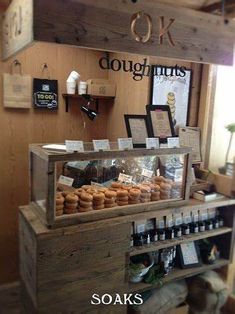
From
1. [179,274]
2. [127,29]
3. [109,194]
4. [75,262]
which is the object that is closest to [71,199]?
[109,194]

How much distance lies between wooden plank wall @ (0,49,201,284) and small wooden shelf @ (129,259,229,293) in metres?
1.24

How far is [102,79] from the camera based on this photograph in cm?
335

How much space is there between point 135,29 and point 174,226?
1.47 meters

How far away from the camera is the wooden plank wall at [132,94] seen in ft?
8.94

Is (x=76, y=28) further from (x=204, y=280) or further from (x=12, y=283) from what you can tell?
(x=12, y=283)

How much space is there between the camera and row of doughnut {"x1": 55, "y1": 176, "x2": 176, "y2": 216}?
6.33ft

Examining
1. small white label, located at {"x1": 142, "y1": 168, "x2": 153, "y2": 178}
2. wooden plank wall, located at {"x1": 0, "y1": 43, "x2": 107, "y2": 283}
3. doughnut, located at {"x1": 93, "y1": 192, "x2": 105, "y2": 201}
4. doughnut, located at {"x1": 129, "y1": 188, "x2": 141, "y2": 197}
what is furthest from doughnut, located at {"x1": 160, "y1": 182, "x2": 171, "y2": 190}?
wooden plank wall, located at {"x1": 0, "y1": 43, "x2": 107, "y2": 283}

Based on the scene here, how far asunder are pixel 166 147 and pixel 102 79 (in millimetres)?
1429

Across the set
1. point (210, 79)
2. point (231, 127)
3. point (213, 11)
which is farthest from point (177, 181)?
point (213, 11)

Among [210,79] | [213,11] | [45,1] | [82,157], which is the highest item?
[213,11]

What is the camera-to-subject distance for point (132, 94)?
297 centimetres

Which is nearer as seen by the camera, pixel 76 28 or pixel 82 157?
pixel 76 28

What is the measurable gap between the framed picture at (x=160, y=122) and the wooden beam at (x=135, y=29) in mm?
564

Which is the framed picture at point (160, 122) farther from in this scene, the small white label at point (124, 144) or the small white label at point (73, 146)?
the small white label at point (73, 146)
